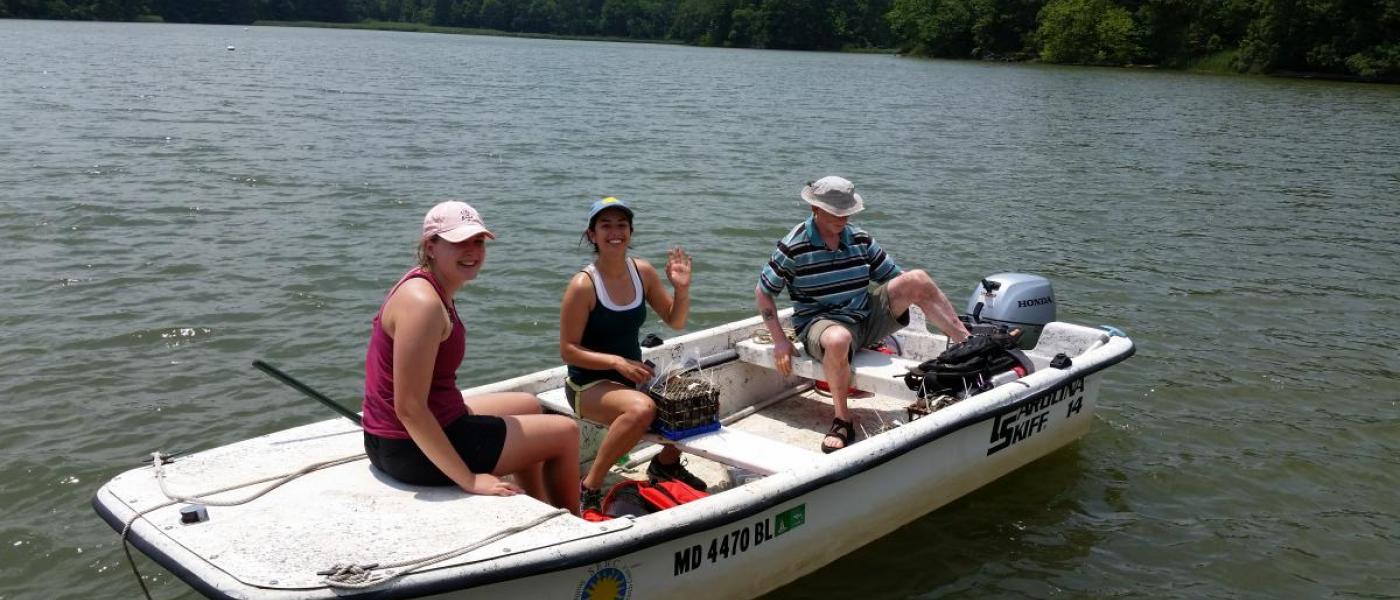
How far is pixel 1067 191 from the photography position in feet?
60.3

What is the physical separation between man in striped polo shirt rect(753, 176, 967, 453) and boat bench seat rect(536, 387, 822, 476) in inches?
34.4

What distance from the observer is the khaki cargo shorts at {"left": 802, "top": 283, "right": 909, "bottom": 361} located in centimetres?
687

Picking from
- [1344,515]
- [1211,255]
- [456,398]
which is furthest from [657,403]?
[1211,255]

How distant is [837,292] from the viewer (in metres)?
6.98

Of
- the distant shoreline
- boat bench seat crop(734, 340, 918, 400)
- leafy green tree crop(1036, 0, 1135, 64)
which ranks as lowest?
boat bench seat crop(734, 340, 918, 400)

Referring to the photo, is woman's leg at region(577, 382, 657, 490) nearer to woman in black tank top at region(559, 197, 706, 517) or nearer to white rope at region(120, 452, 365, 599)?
woman in black tank top at region(559, 197, 706, 517)

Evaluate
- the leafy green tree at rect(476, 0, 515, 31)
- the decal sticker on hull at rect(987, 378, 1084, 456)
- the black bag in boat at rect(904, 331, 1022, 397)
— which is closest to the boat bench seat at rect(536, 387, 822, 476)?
the black bag in boat at rect(904, 331, 1022, 397)

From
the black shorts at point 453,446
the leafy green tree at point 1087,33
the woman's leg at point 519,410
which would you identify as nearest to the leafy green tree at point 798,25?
the leafy green tree at point 1087,33

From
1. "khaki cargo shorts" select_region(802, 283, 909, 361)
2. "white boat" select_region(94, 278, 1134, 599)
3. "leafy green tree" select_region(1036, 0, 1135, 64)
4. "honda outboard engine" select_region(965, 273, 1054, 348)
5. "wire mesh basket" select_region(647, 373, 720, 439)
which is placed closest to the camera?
"white boat" select_region(94, 278, 1134, 599)

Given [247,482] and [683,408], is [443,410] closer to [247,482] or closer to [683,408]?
[247,482]

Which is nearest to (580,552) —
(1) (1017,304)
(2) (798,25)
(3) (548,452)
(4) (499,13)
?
(3) (548,452)

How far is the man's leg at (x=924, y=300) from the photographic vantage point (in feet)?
23.4

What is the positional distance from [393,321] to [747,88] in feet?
124

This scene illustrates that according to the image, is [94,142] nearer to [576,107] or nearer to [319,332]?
[319,332]
